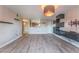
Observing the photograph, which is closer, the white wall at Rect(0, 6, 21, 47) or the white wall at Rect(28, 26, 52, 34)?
the white wall at Rect(0, 6, 21, 47)

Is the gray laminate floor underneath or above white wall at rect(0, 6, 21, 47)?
underneath

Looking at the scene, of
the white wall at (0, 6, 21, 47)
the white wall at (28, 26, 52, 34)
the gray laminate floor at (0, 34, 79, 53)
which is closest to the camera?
the gray laminate floor at (0, 34, 79, 53)

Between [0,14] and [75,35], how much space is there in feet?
15.0

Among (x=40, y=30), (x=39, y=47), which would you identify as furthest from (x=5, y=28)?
(x=40, y=30)

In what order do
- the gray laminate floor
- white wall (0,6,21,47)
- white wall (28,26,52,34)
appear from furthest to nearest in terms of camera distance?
white wall (28,26,52,34), white wall (0,6,21,47), the gray laminate floor

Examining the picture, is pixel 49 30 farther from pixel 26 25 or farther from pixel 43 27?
pixel 26 25

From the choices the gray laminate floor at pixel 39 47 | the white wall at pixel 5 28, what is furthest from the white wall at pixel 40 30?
the gray laminate floor at pixel 39 47

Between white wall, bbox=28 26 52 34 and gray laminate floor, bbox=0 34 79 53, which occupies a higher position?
white wall, bbox=28 26 52 34

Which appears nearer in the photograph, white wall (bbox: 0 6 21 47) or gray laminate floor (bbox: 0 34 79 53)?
gray laminate floor (bbox: 0 34 79 53)

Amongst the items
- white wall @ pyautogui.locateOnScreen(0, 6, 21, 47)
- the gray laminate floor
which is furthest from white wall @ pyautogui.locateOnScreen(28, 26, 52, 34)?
the gray laminate floor

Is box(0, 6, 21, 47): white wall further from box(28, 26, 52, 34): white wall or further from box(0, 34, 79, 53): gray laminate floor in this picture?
box(28, 26, 52, 34): white wall

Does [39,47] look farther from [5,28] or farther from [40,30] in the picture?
[40,30]
